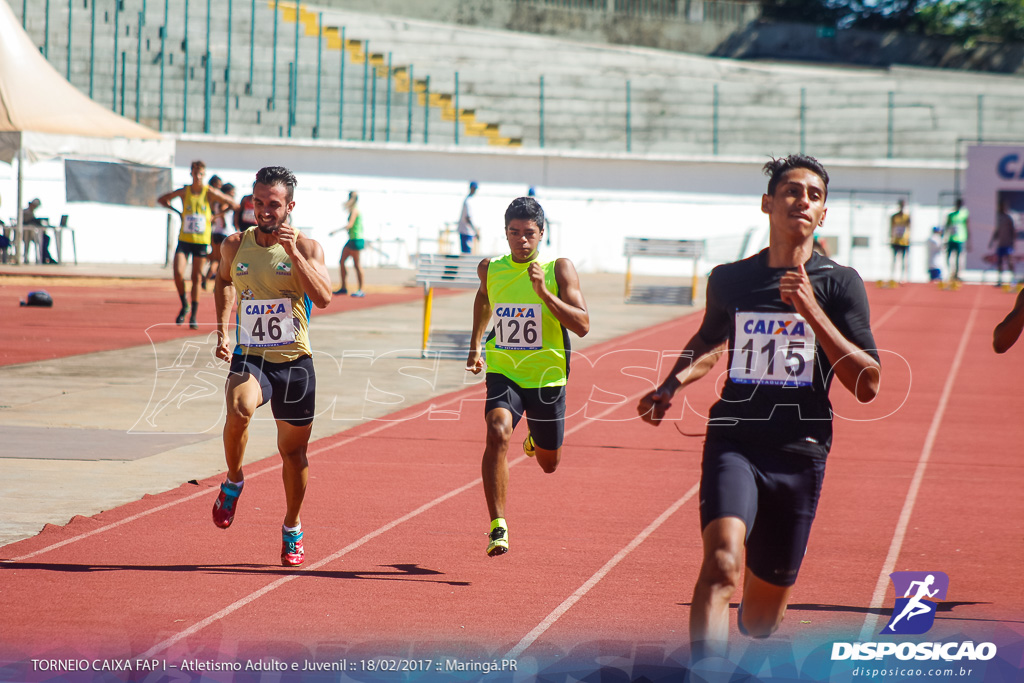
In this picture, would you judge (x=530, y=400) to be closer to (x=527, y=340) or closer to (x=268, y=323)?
(x=527, y=340)

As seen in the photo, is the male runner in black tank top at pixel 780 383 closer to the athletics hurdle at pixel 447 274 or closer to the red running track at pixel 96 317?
the red running track at pixel 96 317

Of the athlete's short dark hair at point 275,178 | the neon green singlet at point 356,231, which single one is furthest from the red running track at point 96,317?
the athlete's short dark hair at point 275,178

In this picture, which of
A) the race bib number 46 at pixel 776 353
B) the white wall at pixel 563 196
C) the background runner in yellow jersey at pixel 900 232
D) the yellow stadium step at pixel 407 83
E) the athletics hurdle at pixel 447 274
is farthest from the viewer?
the yellow stadium step at pixel 407 83

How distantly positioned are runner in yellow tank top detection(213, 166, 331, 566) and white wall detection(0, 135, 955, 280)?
28216 millimetres

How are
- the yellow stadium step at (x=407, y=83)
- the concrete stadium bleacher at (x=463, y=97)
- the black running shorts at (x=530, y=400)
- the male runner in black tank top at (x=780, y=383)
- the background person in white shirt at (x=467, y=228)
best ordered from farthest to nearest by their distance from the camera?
1. the yellow stadium step at (x=407, y=83)
2. the concrete stadium bleacher at (x=463, y=97)
3. the background person in white shirt at (x=467, y=228)
4. the black running shorts at (x=530, y=400)
5. the male runner in black tank top at (x=780, y=383)

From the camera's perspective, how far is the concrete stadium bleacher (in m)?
36.7

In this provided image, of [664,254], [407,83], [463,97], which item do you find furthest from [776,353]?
[463,97]

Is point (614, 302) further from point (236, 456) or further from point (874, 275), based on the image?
point (236, 456)

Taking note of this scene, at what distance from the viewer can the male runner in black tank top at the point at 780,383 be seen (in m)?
3.96

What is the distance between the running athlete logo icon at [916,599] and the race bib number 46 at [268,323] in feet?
10.0

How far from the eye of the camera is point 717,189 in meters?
36.0

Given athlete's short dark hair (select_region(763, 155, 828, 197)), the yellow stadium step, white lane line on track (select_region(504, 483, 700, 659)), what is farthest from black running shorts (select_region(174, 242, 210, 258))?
the yellow stadium step

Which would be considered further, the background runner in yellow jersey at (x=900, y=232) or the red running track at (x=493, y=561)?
the background runner in yellow jersey at (x=900, y=232)

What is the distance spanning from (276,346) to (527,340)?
129 centimetres
